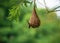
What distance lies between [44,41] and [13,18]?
2.63 metres

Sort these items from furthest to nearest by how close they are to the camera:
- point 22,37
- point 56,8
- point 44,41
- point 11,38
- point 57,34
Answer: point 11,38, point 22,37, point 44,41, point 57,34, point 56,8

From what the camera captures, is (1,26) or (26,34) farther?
(1,26)

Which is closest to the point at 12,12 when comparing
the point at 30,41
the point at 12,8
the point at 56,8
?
the point at 12,8

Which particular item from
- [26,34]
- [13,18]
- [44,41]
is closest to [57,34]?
[44,41]

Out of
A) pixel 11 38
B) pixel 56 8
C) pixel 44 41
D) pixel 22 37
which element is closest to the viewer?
pixel 56 8

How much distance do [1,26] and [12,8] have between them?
312cm

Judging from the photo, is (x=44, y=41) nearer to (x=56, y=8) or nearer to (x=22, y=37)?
(x=22, y=37)

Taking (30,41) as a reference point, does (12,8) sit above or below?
above

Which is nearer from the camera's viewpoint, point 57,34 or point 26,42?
point 57,34

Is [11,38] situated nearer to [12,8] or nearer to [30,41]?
[30,41]

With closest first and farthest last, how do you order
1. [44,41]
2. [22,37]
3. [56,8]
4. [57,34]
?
[56,8], [57,34], [44,41], [22,37]

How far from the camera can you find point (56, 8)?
1218mm

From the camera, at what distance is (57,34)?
3.35 meters

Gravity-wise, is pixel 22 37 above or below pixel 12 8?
below
